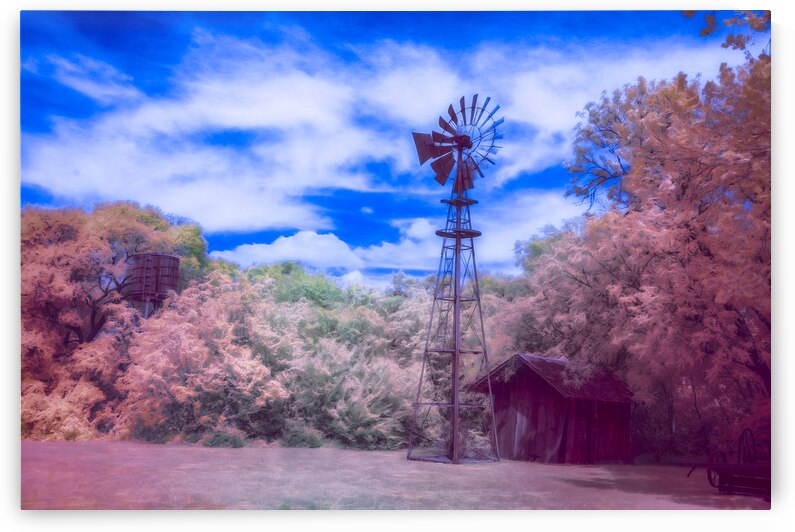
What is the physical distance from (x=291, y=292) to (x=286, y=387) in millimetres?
1444

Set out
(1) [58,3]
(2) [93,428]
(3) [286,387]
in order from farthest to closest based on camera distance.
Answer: (3) [286,387], (2) [93,428], (1) [58,3]

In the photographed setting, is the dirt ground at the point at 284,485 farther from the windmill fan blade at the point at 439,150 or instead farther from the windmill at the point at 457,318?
the windmill fan blade at the point at 439,150

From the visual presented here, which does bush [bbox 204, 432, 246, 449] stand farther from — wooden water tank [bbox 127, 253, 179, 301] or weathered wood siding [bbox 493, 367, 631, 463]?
weathered wood siding [bbox 493, 367, 631, 463]

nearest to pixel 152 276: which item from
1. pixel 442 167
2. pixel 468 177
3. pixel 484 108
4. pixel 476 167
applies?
pixel 442 167

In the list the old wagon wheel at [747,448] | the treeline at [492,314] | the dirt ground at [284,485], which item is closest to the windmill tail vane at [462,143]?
the treeline at [492,314]

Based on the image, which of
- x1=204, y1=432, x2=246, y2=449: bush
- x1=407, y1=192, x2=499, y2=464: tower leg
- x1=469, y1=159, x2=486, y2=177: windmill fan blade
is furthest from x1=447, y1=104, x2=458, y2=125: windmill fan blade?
A: x1=204, y1=432, x2=246, y2=449: bush

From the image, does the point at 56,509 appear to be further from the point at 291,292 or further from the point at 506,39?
the point at 506,39

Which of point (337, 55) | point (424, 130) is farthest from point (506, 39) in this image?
point (337, 55)

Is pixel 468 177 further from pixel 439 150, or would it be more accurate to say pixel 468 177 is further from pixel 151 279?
pixel 151 279

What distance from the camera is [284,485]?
718cm

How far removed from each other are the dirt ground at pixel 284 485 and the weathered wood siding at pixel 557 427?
6.58ft

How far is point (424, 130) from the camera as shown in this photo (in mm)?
8102

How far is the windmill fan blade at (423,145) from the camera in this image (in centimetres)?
813

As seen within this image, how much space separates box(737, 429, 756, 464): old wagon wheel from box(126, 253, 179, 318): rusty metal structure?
23.7ft
